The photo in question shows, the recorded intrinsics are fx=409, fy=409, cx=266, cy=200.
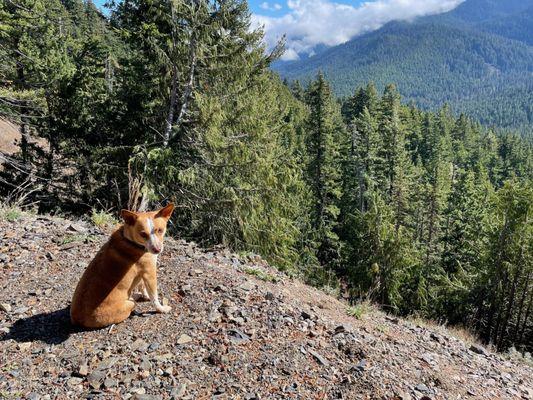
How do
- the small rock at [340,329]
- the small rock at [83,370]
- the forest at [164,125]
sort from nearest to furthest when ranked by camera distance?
1. the small rock at [83,370]
2. the small rock at [340,329]
3. the forest at [164,125]

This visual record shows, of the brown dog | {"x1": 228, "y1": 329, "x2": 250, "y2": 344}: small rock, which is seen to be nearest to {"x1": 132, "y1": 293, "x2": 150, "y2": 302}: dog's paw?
the brown dog

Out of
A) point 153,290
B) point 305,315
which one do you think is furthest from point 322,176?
point 153,290

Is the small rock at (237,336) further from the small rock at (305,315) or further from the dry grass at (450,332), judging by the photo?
the dry grass at (450,332)

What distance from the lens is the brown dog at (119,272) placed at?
4.22 m

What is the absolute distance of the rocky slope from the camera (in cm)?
399

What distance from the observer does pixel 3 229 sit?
21.5 ft

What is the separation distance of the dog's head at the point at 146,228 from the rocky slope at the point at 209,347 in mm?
1080

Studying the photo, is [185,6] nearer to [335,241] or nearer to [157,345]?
[157,345]

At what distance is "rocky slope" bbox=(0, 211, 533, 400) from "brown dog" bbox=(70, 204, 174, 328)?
0.25 metres

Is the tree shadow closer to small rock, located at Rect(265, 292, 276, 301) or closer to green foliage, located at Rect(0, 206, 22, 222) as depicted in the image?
small rock, located at Rect(265, 292, 276, 301)

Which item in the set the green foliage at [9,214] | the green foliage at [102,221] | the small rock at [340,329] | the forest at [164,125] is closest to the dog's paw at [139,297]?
the small rock at [340,329]

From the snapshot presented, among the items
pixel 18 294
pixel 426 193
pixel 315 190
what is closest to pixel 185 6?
pixel 18 294

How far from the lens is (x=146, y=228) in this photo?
4.14 metres

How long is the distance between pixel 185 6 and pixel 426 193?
27709 millimetres
